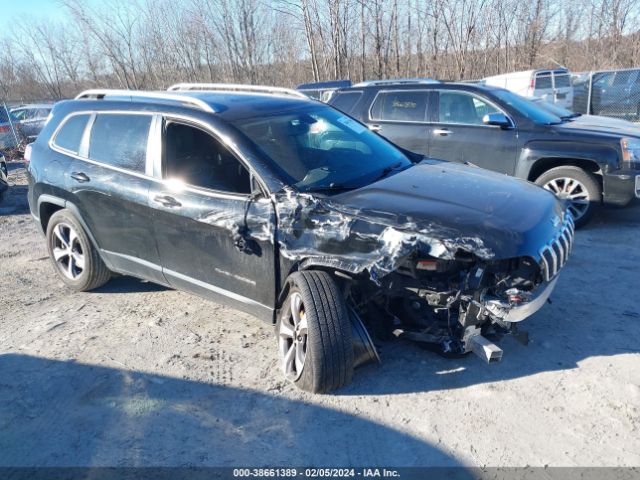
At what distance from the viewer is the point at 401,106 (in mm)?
7449

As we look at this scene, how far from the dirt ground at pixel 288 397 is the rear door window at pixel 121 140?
4.49 ft

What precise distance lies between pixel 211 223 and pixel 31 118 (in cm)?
1669

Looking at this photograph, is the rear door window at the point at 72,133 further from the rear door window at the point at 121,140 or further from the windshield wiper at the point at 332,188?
the windshield wiper at the point at 332,188

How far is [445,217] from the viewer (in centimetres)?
304

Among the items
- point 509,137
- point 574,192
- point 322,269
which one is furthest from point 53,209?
point 574,192

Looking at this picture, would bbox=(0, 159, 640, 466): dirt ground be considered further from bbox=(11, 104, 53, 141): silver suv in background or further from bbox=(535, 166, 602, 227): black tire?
bbox=(11, 104, 53, 141): silver suv in background

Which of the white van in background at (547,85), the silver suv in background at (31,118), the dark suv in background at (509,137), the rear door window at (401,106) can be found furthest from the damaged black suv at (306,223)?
the silver suv in background at (31,118)

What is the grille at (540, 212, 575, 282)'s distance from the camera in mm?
3084

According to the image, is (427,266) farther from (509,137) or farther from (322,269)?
(509,137)

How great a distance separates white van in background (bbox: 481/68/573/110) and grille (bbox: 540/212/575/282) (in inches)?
504

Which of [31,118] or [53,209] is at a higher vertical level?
[31,118]

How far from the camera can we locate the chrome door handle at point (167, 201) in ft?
12.6

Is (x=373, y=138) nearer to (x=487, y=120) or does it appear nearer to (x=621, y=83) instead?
(x=487, y=120)

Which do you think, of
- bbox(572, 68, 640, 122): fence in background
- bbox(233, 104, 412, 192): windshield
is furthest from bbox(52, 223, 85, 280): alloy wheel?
bbox(572, 68, 640, 122): fence in background
